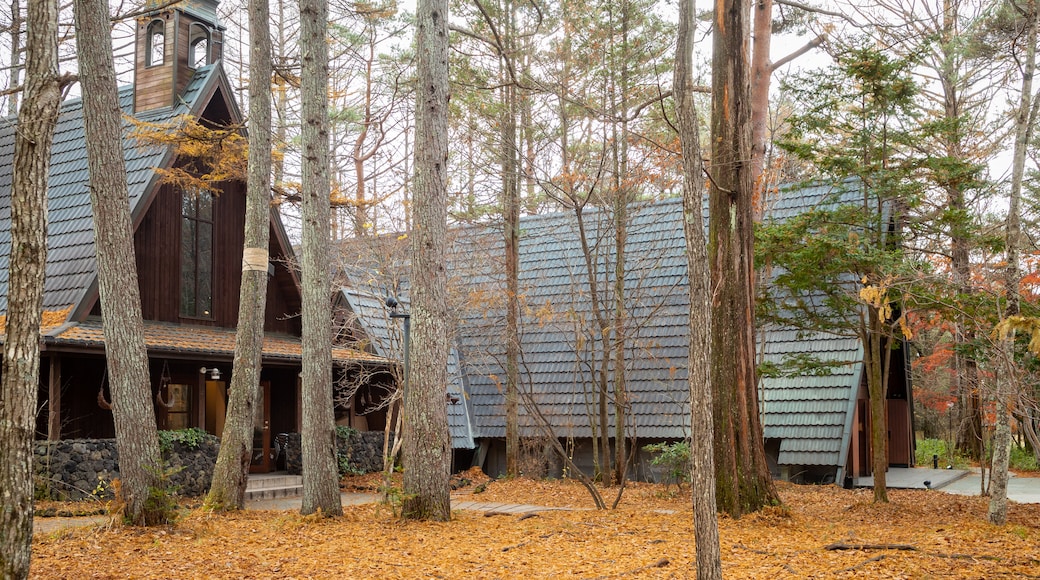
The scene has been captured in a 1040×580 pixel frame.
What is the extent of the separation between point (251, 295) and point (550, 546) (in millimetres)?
5180

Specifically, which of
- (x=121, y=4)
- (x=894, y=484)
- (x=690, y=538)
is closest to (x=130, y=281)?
(x=690, y=538)

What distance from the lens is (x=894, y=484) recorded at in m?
15.8

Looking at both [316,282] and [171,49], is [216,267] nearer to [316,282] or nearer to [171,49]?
[171,49]

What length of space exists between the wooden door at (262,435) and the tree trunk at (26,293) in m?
11.2

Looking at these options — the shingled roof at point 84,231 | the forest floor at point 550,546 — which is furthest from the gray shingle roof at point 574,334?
the forest floor at point 550,546

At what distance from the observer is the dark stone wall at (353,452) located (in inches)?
651

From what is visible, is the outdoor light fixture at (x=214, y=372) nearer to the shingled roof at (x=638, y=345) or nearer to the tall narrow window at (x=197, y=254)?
the tall narrow window at (x=197, y=254)

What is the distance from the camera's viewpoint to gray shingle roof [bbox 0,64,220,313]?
13.5 m

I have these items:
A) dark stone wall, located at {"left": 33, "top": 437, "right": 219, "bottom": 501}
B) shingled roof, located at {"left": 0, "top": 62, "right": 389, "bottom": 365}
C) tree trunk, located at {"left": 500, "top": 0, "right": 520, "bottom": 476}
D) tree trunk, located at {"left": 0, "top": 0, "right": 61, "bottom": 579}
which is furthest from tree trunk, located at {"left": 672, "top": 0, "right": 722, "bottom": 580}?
shingled roof, located at {"left": 0, "top": 62, "right": 389, "bottom": 365}

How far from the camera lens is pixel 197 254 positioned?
620 inches

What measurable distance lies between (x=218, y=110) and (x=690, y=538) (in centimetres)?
1173

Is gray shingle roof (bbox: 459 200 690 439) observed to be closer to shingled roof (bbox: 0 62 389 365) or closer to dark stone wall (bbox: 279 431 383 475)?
dark stone wall (bbox: 279 431 383 475)

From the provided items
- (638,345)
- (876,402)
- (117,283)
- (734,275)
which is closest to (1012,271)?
(876,402)

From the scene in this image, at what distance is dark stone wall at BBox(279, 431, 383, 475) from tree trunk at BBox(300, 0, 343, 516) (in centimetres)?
610
